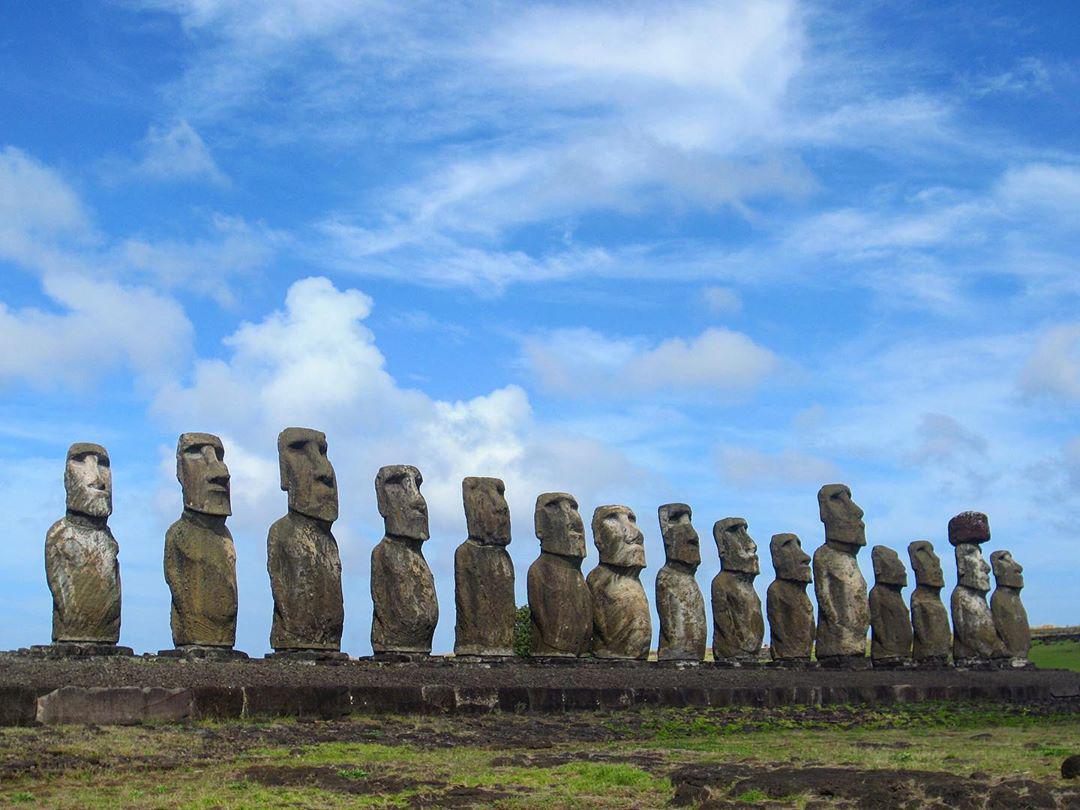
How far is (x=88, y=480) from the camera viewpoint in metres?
15.5

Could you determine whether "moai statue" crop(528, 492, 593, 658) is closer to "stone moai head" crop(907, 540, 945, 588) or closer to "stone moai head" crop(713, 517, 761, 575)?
"stone moai head" crop(713, 517, 761, 575)

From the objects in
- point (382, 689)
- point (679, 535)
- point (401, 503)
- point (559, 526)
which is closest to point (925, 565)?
point (679, 535)

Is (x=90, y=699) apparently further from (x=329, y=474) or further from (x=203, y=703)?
(x=329, y=474)

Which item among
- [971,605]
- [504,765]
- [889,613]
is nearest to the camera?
[504,765]

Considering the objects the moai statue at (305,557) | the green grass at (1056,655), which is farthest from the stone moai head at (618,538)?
the green grass at (1056,655)

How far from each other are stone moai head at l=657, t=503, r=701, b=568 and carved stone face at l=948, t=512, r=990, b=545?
334 inches

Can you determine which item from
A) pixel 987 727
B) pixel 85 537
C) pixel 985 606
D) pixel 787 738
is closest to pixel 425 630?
pixel 85 537

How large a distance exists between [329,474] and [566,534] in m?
4.26

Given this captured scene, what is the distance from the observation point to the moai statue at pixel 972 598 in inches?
1070

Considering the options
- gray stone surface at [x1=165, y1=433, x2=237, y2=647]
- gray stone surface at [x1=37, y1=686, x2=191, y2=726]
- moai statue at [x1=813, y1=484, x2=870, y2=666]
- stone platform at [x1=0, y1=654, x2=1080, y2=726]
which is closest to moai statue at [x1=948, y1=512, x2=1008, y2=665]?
moai statue at [x1=813, y1=484, x2=870, y2=666]

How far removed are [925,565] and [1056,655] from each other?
9884 mm

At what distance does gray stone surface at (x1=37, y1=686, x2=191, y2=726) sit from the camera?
11012 millimetres

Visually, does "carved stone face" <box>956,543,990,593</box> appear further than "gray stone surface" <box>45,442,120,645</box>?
Yes

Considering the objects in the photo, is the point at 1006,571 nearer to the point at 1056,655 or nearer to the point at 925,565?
the point at 925,565
